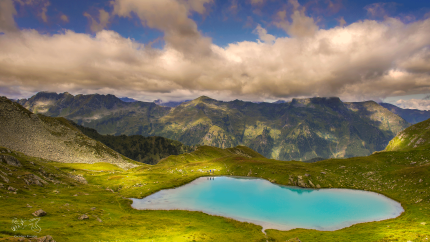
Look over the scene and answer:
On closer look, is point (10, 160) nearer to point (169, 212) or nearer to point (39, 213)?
point (39, 213)

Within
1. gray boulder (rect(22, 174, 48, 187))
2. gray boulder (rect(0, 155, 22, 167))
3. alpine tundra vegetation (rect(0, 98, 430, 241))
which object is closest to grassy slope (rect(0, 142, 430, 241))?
alpine tundra vegetation (rect(0, 98, 430, 241))

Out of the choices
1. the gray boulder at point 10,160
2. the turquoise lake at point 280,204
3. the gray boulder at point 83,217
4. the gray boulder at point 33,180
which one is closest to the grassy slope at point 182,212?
the gray boulder at point 83,217

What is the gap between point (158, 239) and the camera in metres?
48.5

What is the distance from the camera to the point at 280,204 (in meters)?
84.0

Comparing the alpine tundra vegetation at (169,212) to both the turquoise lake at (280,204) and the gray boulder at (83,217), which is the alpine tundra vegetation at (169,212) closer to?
the gray boulder at (83,217)

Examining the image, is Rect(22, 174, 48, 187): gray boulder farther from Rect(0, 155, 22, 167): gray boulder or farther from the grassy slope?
Rect(0, 155, 22, 167): gray boulder

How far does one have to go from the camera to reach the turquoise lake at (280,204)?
67625mm

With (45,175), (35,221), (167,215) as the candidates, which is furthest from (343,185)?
(45,175)

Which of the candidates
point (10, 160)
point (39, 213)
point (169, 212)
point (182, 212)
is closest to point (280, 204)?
point (182, 212)

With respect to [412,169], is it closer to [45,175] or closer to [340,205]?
[340,205]

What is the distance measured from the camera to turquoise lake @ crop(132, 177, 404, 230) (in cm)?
6762

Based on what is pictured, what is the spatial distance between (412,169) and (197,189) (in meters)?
107

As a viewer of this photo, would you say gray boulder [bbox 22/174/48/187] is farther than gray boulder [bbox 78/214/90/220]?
Yes

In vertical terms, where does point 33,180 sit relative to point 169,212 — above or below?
above
